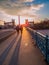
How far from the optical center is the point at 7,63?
31.7 ft

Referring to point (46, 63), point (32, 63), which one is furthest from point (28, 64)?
point (46, 63)

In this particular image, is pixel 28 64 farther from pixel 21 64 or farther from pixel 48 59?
pixel 48 59

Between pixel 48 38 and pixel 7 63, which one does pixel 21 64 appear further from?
pixel 48 38

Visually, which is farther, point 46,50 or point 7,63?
point 46,50

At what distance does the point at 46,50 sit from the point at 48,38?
749 millimetres

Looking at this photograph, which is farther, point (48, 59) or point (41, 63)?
point (48, 59)

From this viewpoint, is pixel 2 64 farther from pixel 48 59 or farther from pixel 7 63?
pixel 48 59

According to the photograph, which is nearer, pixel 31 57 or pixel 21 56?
pixel 31 57

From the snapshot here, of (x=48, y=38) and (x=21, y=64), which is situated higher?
(x=48, y=38)

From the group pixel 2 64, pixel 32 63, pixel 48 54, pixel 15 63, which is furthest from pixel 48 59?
pixel 2 64

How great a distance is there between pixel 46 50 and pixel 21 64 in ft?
5.92

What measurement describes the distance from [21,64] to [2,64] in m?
0.90

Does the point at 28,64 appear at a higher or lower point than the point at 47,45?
lower

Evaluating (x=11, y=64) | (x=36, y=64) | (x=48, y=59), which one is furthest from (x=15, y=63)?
(x=48, y=59)
